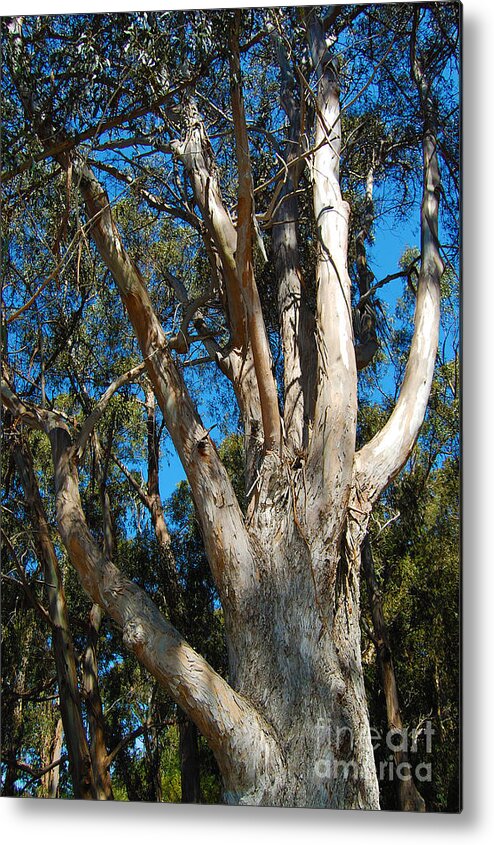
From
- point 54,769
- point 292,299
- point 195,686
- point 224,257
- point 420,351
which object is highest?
point 292,299

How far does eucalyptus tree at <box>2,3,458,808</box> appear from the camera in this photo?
3045 mm

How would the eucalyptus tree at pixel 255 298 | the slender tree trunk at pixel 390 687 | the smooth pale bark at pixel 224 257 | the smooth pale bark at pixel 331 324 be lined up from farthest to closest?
the smooth pale bark at pixel 224 257
the smooth pale bark at pixel 331 324
the eucalyptus tree at pixel 255 298
the slender tree trunk at pixel 390 687

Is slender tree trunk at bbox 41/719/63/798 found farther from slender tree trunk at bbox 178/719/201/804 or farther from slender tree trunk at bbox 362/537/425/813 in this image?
slender tree trunk at bbox 362/537/425/813

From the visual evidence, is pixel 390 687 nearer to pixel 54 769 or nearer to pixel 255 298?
pixel 54 769

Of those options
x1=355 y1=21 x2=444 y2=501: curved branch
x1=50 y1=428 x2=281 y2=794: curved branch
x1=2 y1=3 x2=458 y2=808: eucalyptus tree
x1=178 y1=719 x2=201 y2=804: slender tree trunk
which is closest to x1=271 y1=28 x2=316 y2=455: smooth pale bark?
x1=2 y1=3 x2=458 y2=808: eucalyptus tree

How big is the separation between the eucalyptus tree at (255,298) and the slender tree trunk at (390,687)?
3.8 inches

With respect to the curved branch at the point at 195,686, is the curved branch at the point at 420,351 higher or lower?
higher

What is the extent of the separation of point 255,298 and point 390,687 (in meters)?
1.36

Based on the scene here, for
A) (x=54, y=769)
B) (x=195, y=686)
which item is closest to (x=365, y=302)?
(x=195, y=686)

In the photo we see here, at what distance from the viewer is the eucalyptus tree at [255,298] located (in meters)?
3.04

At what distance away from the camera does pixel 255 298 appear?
319cm

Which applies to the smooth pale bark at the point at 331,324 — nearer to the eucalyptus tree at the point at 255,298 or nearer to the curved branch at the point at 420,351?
the eucalyptus tree at the point at 255,298

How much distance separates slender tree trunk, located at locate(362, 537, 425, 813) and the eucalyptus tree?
10 cm

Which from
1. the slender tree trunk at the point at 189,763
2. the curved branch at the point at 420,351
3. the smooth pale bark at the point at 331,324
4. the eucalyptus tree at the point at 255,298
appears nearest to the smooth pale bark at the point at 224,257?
the eucalyptus tree at the point at 255,298
